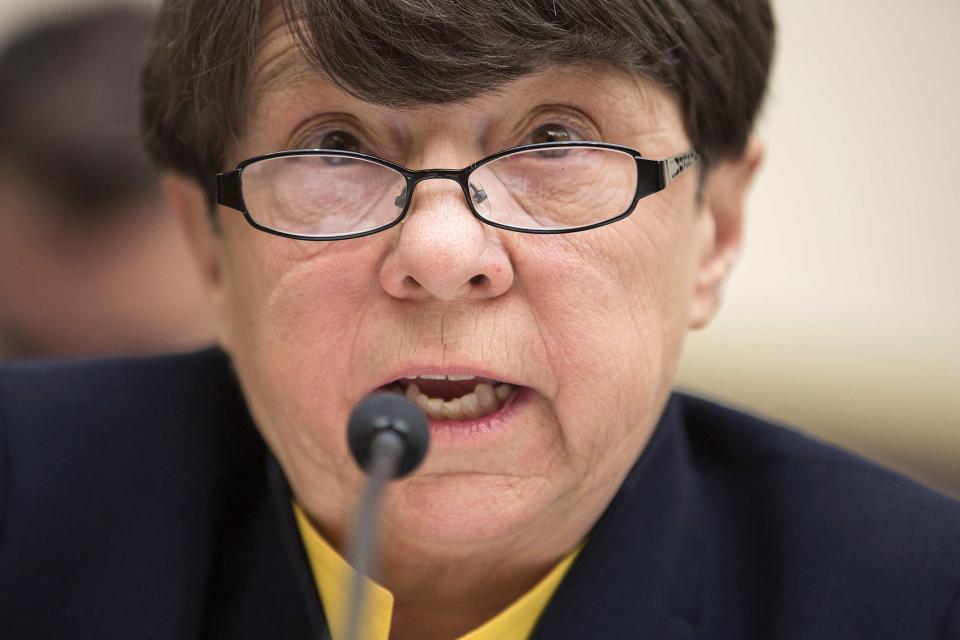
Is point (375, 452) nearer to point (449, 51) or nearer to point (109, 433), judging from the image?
point (449, 51)

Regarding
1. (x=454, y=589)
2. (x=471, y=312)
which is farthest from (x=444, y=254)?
(x=454, y=589)

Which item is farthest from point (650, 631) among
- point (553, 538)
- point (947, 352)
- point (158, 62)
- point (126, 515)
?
point (947, 352)

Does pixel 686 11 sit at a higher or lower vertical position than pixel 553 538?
higher

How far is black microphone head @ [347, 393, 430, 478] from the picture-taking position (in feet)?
2.99

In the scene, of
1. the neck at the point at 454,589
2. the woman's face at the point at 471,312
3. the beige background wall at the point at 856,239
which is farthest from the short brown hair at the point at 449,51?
the beige background wall at the point at 856,239

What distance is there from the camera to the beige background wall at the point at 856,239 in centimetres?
310

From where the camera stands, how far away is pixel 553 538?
132 cm

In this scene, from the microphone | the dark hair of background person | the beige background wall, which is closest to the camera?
the microphone

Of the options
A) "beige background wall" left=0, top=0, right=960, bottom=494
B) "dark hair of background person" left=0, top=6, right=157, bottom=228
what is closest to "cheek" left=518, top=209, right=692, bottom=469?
"dark hair of background person" left=0, top=6, right=157, bottom=228

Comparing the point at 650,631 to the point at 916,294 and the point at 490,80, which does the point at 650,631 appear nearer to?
the point at 490,80

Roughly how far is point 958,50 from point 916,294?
66 centimetres

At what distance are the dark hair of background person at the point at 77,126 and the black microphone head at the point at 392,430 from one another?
1.62 metres

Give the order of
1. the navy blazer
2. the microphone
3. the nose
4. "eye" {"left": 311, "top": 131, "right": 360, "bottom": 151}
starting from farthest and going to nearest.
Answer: the navy blazer → "eye" {"left": 311, "top": 131, "right": 360, "bottom": 151} → the nose → the microphone

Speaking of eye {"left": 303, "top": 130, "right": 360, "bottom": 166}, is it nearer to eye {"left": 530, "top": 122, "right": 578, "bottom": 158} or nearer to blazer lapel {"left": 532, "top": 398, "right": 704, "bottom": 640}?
eye {"left": 530, "top": 122, "right": 578, "bottom": 158}
